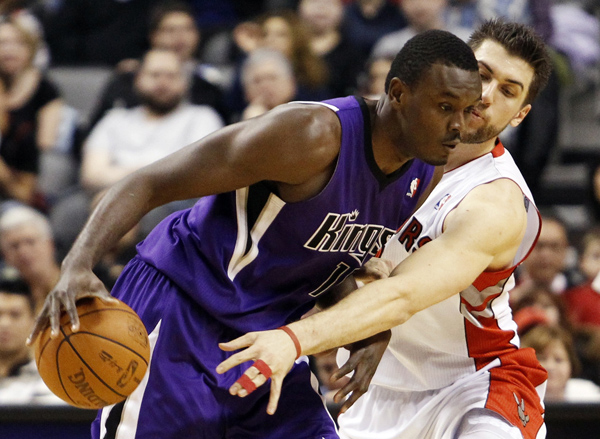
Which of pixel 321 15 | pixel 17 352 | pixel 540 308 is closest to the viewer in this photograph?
pixel 17 352

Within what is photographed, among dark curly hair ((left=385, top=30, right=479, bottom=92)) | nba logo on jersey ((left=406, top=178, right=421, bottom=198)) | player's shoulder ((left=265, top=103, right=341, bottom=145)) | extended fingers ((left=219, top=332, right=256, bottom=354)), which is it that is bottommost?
extended fingers ((left=219, top=332, right=256, bottom=354))

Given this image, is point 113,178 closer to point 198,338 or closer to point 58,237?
point 58,237

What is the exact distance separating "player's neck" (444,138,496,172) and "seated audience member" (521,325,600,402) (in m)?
1.47

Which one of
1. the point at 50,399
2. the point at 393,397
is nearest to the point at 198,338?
the point at 393,397

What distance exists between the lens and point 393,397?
12.1ft

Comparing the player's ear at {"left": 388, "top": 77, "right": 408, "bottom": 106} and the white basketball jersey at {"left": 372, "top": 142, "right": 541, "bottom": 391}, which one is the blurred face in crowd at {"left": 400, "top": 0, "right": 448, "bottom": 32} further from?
the player's ear at {"left": 388, "top": 77, "right": 408, "bottom": 106}

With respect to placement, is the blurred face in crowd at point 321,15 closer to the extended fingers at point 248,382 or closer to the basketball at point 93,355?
the basketball at point 93,355

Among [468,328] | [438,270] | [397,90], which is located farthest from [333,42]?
[438,270]

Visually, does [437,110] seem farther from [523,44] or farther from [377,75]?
[377,75]

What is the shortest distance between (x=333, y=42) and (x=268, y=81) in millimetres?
1049

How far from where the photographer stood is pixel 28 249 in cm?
529

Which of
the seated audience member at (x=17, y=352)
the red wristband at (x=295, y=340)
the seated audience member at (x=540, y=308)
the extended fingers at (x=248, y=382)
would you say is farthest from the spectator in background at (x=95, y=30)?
the extended fingers at (x=248, y=382)

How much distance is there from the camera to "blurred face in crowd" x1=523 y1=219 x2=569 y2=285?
5254 millimetres

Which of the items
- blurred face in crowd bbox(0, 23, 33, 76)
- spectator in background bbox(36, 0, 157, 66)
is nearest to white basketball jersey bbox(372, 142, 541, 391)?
blurred face in crowd bbox(0, 23, 33, 76)
